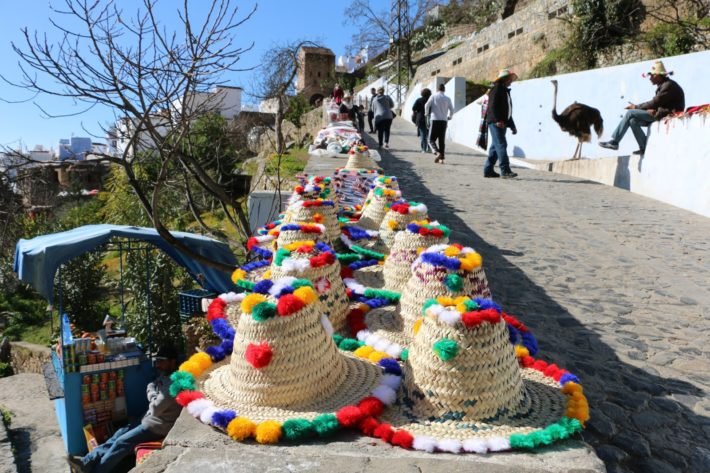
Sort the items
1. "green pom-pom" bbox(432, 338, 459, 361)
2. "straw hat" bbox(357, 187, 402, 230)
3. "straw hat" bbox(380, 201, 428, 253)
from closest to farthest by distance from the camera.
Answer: "green pom-pom" bbox(432, 338, 459, 361), "straw hat" bbox(380, 201, 428, 253), "straw hat" bbox(357, 187, 402, 230)

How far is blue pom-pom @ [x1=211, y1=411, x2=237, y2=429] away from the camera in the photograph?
1.83 metres

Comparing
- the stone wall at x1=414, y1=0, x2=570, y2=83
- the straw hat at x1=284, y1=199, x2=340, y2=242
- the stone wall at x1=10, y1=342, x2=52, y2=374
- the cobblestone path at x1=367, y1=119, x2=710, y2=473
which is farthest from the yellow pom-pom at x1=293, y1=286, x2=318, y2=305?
the stone wall at x1=414, y1=0, x2=570, y2=83

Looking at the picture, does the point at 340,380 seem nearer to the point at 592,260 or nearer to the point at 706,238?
the point at 592,260

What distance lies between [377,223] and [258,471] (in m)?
3.05

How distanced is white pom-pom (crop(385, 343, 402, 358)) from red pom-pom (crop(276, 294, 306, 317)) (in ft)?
1.73

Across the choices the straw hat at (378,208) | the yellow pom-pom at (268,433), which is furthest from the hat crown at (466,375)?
the straw hat at (378,208)

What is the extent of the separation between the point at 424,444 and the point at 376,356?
0.63 metres

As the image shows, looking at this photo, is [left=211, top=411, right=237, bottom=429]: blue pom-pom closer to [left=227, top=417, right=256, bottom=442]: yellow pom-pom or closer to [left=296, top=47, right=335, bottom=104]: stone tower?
[left=227, top=417, right=256, bottom=442]: yellow pom-pom

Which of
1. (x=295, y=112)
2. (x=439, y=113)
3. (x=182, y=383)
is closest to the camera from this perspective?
(x=182, y=383)

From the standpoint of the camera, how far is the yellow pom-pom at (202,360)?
2.26m

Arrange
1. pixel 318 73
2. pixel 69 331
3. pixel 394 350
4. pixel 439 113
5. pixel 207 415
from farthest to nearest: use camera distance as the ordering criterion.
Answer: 1. pixel 318 73
2. pixel 439 113
3. pixel 69 331
4. pixel 394 350
5. pixel 207 415

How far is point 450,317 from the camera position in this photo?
181 cm

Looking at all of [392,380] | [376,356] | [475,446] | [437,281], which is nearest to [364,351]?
[376,356]

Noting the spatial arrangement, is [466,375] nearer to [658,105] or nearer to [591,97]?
[658,105]
